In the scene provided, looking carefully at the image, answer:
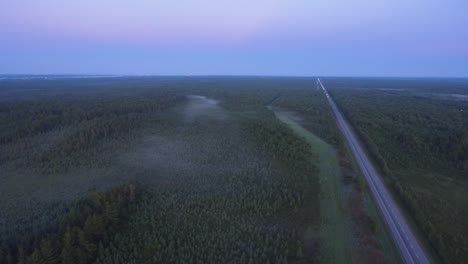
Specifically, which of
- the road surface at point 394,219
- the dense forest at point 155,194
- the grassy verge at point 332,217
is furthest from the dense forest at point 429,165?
the dense forest at point 155,194

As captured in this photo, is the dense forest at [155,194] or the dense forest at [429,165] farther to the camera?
the dense forest at [429,165]

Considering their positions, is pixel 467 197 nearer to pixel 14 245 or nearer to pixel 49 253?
Answer: pixel 49 253

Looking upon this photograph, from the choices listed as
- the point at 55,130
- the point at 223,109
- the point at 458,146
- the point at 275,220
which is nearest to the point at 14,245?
the point at 275,220

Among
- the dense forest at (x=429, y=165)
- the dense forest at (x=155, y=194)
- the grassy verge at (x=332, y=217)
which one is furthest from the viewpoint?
the dense forest at (x=429, y=165)

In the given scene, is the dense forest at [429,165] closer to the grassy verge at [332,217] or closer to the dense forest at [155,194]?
the grassy verge at [332,217]

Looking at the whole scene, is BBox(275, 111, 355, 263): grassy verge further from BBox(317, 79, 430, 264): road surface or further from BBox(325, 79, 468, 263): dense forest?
BBox(325, 79, 468, 263): dense forest

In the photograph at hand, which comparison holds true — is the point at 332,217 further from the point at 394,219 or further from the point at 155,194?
the point at 155,194

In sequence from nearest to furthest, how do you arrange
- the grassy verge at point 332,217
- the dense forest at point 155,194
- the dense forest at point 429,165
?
the dense forest at point 155,194 < the grassy verge at point 332,217 < the dense forest at point 429,165

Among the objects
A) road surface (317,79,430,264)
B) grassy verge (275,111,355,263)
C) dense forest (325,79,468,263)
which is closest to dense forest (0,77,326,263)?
grassy verge (275,111,355,263)

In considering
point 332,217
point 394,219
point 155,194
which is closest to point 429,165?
point 394,219

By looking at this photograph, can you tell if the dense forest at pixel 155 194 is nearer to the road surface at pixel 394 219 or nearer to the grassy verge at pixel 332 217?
the grassy verge at pixel 332 217

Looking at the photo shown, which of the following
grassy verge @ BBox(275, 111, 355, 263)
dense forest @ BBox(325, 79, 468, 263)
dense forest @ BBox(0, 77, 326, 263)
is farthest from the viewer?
dense forest @ BBox(325, 79, 468, 263)
